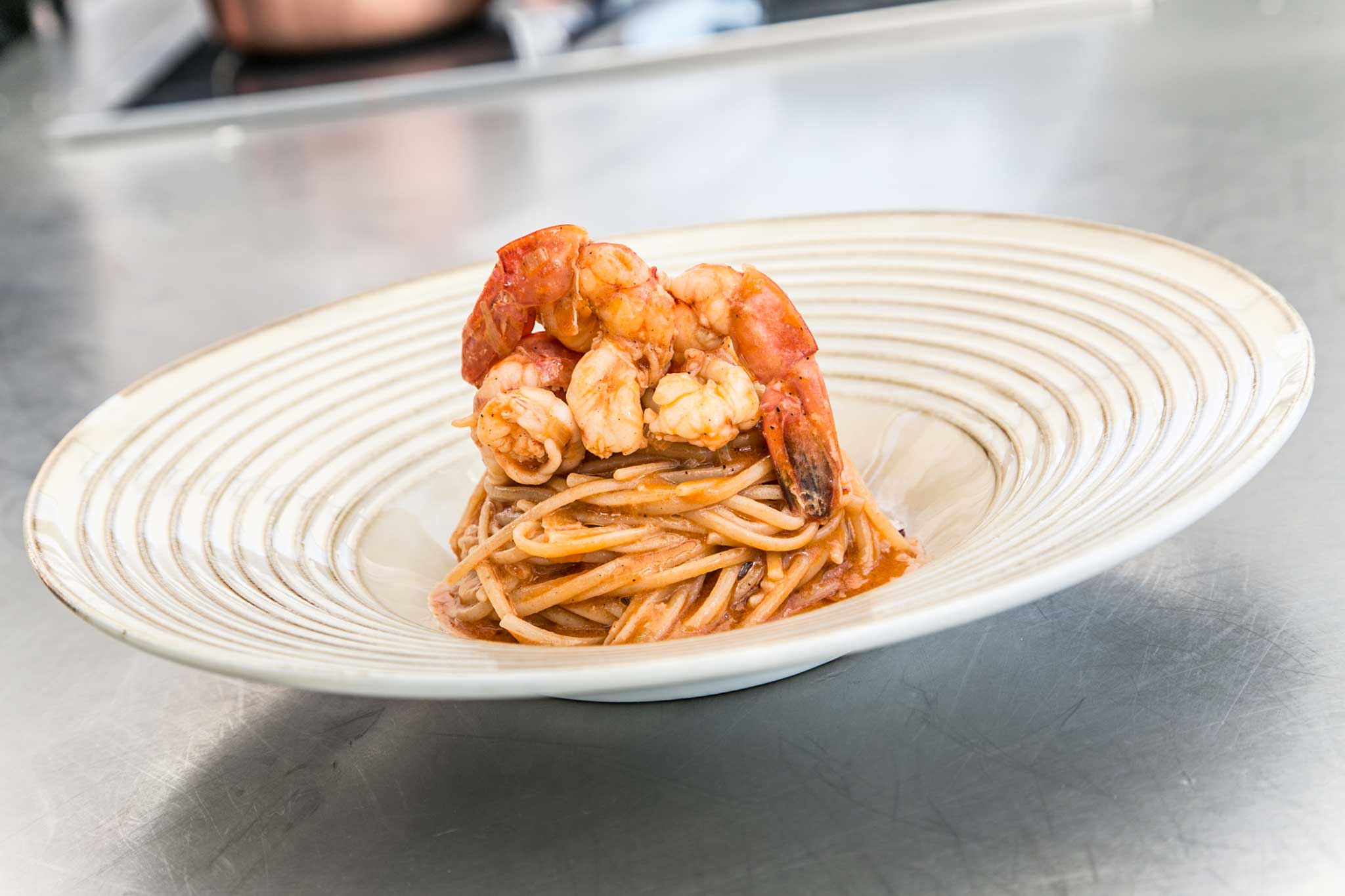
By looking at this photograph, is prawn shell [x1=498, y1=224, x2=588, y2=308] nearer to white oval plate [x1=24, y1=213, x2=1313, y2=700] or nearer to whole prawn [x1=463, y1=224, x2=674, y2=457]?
whole prawn [x1=463, y1=224, x2=674, y2=457]

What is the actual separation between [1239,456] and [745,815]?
26.7 inches

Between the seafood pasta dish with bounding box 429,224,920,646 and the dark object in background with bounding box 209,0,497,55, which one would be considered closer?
the seafood pasta dish with bounding box 429,224,920,646

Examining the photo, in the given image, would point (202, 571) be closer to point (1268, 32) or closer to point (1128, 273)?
point (1128, 273)

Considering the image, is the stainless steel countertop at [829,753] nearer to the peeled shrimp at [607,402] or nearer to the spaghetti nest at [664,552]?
the spaghetti nest at [664,552]

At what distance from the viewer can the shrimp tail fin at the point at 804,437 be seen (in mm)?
1945

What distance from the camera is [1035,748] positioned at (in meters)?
1.63

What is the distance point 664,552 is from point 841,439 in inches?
19.5

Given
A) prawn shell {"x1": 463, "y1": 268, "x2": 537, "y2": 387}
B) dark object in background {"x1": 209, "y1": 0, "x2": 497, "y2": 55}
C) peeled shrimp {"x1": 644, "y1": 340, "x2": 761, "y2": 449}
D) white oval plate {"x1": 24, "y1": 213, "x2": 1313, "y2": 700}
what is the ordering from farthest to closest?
dark object in background {"x1": 209, "y1": 0, "x2": 497, "y2": 55}, prawn shell {"x1": 463, "y1": 268, "x2": 537, "y2": 387}, peeled shrimp {"x1": 644, "y1": 340, "x2": 761, "y2": 449}, white oval plate {"x1": 24, "y1": 213, "x2": 1313, "y2": 700}

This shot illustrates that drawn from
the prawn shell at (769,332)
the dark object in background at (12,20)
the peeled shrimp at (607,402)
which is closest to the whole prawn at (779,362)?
the prawn shell at (769,332)

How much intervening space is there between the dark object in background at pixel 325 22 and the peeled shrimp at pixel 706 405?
4959 millimetres

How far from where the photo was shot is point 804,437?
6.39 feet

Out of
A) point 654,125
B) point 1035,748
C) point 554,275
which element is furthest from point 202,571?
point 654,125

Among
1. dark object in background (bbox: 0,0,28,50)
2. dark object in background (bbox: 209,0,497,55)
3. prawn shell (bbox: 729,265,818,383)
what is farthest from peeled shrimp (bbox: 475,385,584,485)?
dark object in background (bbox: 0,0,28,50)

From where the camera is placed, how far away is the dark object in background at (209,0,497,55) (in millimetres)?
6297
